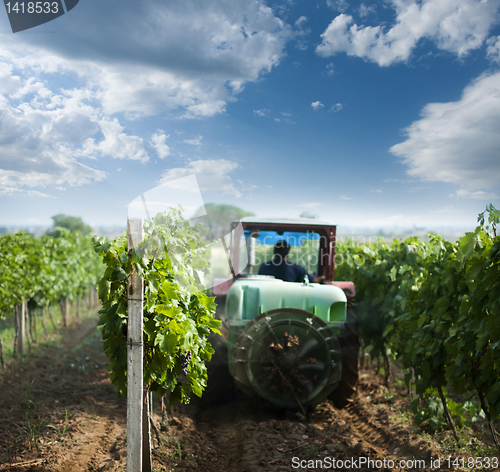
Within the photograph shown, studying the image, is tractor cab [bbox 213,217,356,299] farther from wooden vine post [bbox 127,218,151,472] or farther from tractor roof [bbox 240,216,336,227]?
wooden vine post [bbox 127,218,151,472]

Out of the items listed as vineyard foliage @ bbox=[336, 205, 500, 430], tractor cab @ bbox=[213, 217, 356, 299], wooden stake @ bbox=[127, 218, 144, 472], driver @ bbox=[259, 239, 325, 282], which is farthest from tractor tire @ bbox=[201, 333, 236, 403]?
vineyard foliage @ bbox=[336, 205, 500, 430]

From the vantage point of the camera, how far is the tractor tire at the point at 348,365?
4.12 meters

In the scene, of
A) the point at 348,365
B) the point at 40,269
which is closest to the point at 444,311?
the point at 348,365

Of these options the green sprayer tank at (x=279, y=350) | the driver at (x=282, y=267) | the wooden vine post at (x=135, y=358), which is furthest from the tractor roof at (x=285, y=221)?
the wooden vine post at (x=135, y=358)

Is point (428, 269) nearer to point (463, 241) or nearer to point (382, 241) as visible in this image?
point (463, 241)

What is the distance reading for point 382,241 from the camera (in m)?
6.88

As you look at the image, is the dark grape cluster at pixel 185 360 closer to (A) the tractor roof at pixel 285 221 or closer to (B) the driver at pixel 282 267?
(B) the driver at pixel 282 267

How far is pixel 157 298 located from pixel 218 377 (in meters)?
2.16

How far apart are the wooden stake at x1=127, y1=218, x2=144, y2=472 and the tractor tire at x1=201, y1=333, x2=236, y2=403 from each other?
5.74 feet

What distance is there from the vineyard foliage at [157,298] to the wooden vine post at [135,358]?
6 centimetres

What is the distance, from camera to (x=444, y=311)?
11.4 ft

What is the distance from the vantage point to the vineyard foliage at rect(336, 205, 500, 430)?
2.62m

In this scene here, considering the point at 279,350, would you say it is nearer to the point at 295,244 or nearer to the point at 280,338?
the point at 280,338

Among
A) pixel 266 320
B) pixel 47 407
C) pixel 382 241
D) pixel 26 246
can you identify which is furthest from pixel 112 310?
pixel 26 246
